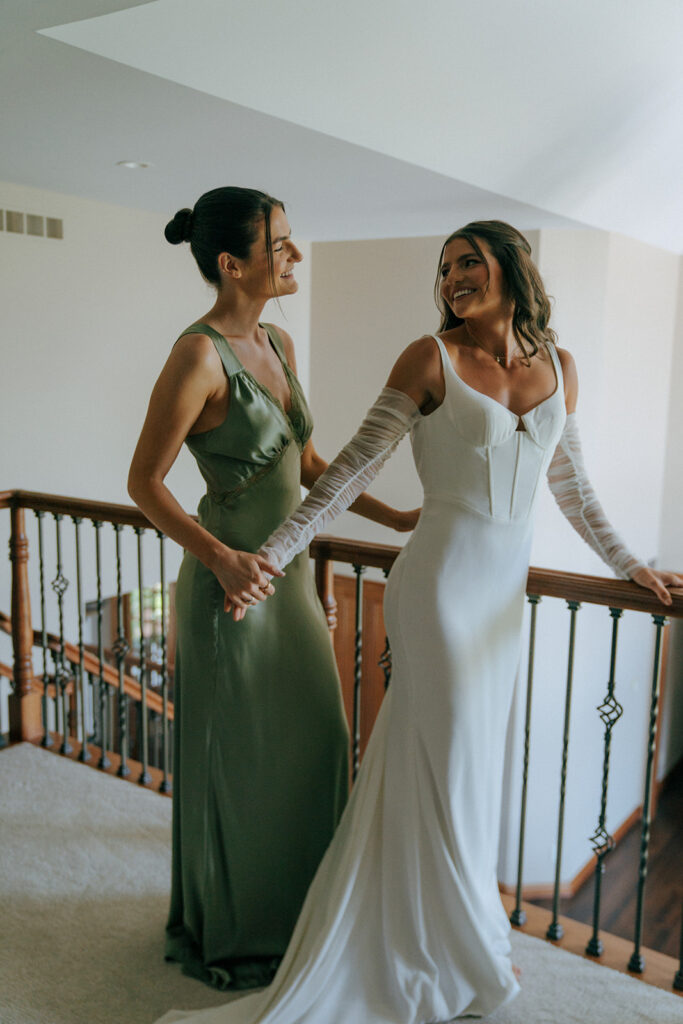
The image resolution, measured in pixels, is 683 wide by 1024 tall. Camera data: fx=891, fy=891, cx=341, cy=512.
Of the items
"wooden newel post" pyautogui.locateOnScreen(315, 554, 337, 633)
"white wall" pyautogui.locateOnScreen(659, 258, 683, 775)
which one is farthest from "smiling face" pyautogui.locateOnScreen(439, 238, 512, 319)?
"white wall" pyautogui.locateOnScreen(659, 258, 683, 775)

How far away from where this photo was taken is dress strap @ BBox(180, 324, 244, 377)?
6.26ft

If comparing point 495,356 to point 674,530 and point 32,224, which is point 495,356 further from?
point 674,530

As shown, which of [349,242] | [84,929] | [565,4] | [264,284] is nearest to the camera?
[264,284]

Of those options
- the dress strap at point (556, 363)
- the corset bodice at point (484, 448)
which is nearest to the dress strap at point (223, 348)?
the corset bodice at point (484, 448)

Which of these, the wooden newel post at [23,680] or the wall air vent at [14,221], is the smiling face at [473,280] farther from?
the wall air vent at [14,221]

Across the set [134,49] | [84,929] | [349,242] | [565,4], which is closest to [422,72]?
[565,4]

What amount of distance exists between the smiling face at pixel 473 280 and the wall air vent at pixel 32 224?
4852 mm

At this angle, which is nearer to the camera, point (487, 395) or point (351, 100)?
point (487, 395)

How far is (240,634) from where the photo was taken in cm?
204

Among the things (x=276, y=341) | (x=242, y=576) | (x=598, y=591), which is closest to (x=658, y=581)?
(x=598, y=591)

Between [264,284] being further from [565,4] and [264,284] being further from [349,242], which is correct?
[349,242]

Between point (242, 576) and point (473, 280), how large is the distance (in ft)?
2.47

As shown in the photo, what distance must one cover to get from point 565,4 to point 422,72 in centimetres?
67

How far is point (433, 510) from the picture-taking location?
1849 millimetres
